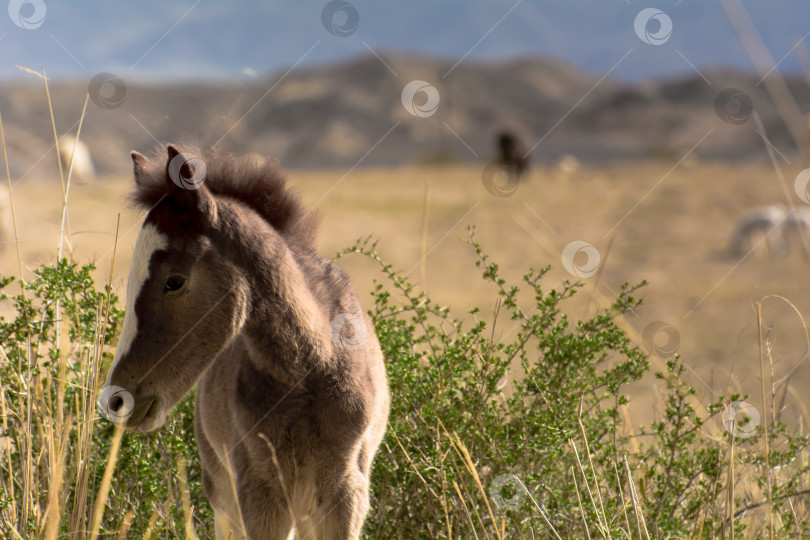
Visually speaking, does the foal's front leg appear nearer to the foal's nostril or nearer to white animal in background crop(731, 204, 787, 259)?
Result: the foal's nostril

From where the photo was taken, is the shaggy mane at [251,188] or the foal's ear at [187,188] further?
the shaggy mane at [251,188]

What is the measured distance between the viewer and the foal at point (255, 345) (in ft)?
8.92

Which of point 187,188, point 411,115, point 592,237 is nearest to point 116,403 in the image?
point 187,188

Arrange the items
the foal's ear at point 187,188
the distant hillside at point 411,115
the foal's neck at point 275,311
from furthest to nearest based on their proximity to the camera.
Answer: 1. the distant hillside at point 411,115
2. the foal's neck at point 275,311
3. the foal's ear at point 187,188

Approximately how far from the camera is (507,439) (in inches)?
151

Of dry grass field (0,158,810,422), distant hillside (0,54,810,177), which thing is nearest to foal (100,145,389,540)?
dry grass field (0,158,810,422)

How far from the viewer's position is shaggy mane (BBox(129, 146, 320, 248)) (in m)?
3.12

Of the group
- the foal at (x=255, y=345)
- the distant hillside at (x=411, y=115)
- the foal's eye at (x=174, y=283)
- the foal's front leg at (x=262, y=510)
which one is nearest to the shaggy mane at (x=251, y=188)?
the foal at (x=255, y=345)

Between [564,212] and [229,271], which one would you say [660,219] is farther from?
[229,271]

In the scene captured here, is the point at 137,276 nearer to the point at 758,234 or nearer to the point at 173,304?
the point at 173,304

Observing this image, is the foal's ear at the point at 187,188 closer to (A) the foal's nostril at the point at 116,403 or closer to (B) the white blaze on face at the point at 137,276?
(B) the white blaze on face at the point at 137,276

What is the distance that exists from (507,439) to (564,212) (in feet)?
52.3

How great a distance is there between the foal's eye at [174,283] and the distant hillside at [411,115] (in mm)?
34943

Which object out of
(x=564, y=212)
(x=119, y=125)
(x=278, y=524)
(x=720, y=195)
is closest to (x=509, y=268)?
(x=564, y=212)
